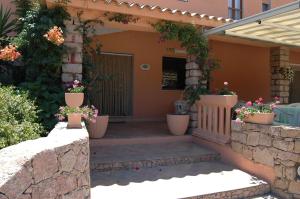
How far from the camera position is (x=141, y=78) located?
11.8m

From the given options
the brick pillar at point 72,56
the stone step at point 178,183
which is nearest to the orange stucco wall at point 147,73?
the brick pillar at point 72,56

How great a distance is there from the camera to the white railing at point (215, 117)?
25.1 feet

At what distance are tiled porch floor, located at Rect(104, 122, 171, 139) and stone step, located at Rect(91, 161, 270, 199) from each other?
1942 millimetres

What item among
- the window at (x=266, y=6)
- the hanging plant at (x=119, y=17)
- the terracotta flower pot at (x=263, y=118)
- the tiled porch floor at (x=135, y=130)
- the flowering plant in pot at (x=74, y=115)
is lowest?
the tiled porch floor at (x=135, y=130)

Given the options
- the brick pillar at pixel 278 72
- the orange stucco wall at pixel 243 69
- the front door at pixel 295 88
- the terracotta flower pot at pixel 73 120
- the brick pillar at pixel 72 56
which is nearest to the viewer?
the terracotta flower pot at pixel 73 120

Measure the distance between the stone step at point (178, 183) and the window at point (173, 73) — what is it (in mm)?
5770

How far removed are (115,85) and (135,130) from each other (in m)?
2.56

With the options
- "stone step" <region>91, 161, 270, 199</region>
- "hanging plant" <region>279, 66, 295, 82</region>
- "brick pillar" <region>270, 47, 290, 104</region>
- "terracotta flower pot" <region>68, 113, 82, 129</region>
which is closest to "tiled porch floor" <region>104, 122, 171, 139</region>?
"stone step" <region>91, 161, 270, 199</region>

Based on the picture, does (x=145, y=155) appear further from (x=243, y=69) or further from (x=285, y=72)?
(x=243, y=69)

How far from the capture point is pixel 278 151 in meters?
6.23

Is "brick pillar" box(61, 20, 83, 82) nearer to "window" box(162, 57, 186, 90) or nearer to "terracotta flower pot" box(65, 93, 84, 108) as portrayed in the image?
"terracotta flower pot" box(65, 93, 84, 108)

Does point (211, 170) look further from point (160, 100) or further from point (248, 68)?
point (248, 68)

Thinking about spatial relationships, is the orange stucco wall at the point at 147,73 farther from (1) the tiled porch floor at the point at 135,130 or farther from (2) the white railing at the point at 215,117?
(2) the white railing at the point at 215,117

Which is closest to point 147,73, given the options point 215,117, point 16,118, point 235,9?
point 215,117
